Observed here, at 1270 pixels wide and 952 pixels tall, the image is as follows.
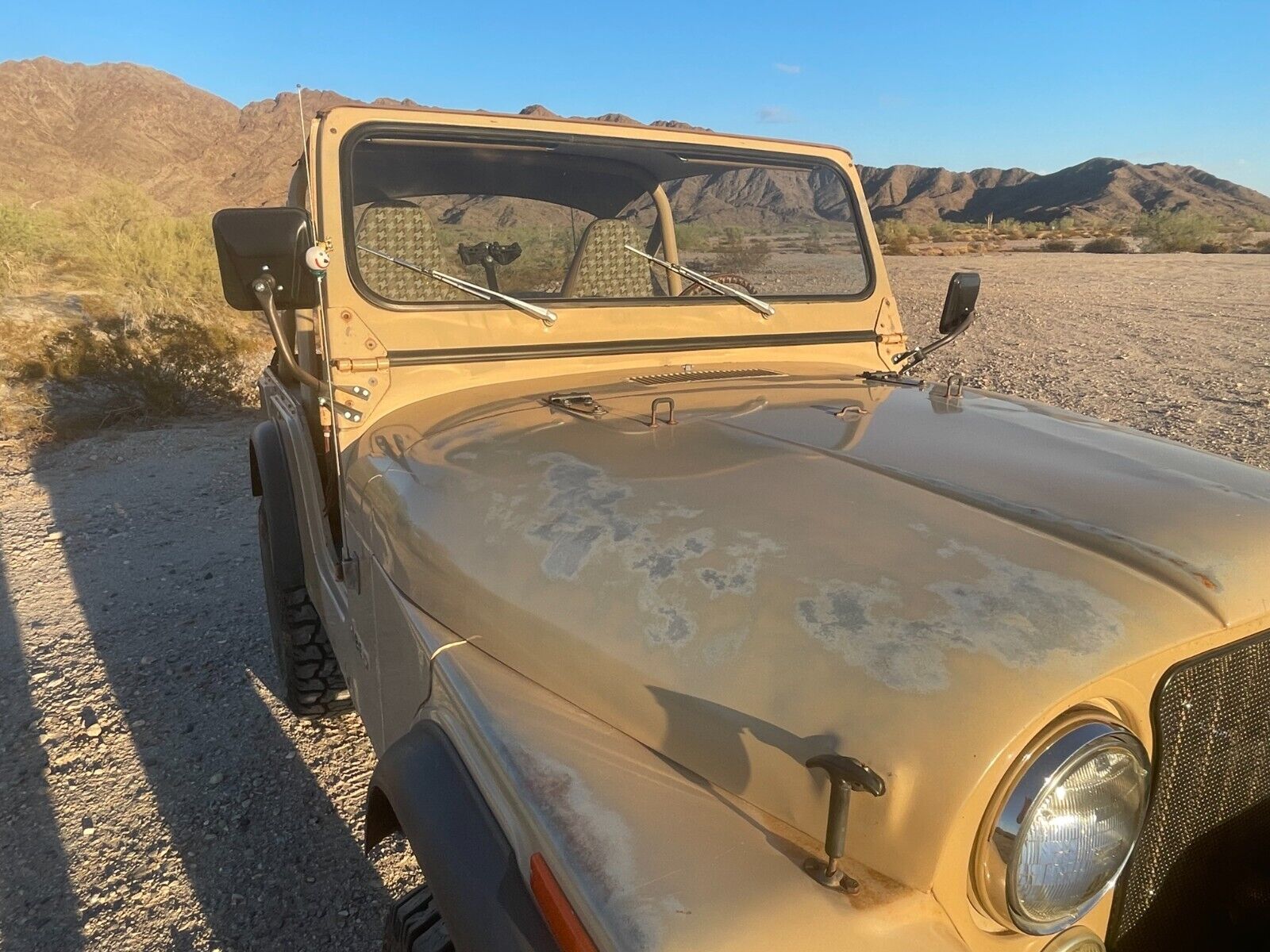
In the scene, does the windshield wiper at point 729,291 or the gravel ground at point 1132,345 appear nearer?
the windshield wiper at point 729,291

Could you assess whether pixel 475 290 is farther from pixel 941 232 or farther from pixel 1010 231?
pixel 1010 231

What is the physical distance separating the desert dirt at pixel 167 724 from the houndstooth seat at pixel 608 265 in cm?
180

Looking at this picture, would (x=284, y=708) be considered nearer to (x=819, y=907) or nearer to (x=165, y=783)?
(x=165, y=783)

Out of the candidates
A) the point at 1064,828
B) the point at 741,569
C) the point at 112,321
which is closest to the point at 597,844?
the point at 741,569

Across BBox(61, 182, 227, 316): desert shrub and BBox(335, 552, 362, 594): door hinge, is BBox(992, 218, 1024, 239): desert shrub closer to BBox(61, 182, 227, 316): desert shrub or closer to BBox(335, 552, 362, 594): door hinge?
BBox(61, 182, 227, 316): desert shrub

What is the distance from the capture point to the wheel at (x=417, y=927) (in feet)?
4.50

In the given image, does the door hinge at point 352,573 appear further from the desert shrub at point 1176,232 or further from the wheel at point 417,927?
the desert shrub at point 1176,232

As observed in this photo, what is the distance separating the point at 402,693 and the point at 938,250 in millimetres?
28292

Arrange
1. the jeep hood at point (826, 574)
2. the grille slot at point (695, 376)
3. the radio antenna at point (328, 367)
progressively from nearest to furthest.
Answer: the jeep hood at point (826, 574) → the radio antenna at point (328, 367) → the grille slot at point (695, 376)

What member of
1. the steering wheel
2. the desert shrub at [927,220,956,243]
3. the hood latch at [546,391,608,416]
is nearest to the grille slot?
the hood latch at [546,391,608,416]

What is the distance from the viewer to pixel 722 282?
9.50ft

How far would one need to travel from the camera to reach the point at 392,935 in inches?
59.0

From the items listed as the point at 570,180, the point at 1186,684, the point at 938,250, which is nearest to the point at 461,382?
the point at 570,180

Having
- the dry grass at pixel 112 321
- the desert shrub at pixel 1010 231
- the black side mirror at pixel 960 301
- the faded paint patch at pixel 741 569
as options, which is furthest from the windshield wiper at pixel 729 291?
the desert shrub at pixel 1010 231
